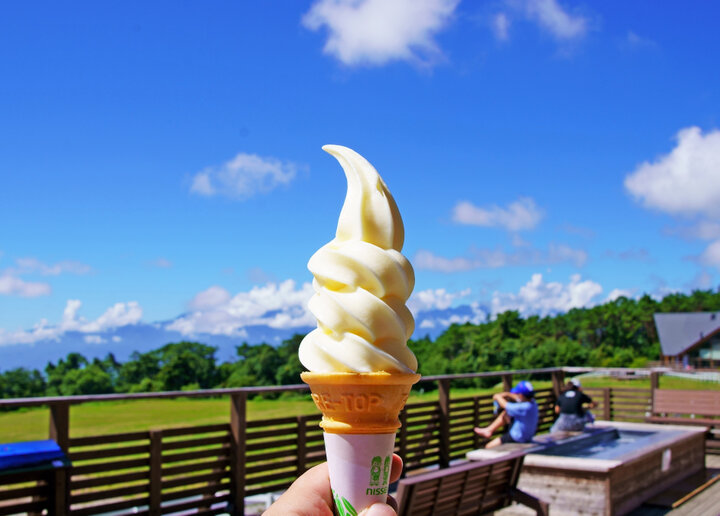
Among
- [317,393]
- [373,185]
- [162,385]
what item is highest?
[373,185]

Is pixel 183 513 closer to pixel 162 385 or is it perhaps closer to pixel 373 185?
pixel 373 185

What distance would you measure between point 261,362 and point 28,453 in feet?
86.2

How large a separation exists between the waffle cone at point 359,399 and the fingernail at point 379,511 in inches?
7.0

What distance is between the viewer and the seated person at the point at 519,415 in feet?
27.3

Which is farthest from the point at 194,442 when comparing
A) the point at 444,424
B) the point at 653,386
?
the point at 653,386

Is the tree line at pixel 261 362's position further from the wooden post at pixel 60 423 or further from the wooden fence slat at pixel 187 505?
the wooden post at pixel 60 423

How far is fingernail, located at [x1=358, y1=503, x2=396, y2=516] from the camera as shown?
1.45m

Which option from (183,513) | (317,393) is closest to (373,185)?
(317,393)

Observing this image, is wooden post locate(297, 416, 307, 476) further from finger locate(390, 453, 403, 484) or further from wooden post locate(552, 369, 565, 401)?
wooden post locate(552, 369, 565, 401)

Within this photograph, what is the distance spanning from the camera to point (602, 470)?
6.30 meters

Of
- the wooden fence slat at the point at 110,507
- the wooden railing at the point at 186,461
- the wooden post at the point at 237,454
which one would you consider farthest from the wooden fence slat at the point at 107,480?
the wooden post at the point at 237,454

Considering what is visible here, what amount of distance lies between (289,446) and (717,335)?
2920 inches

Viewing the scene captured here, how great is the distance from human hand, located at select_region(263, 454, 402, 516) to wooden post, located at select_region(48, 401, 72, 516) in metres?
3.91

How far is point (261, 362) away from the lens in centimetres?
3055
